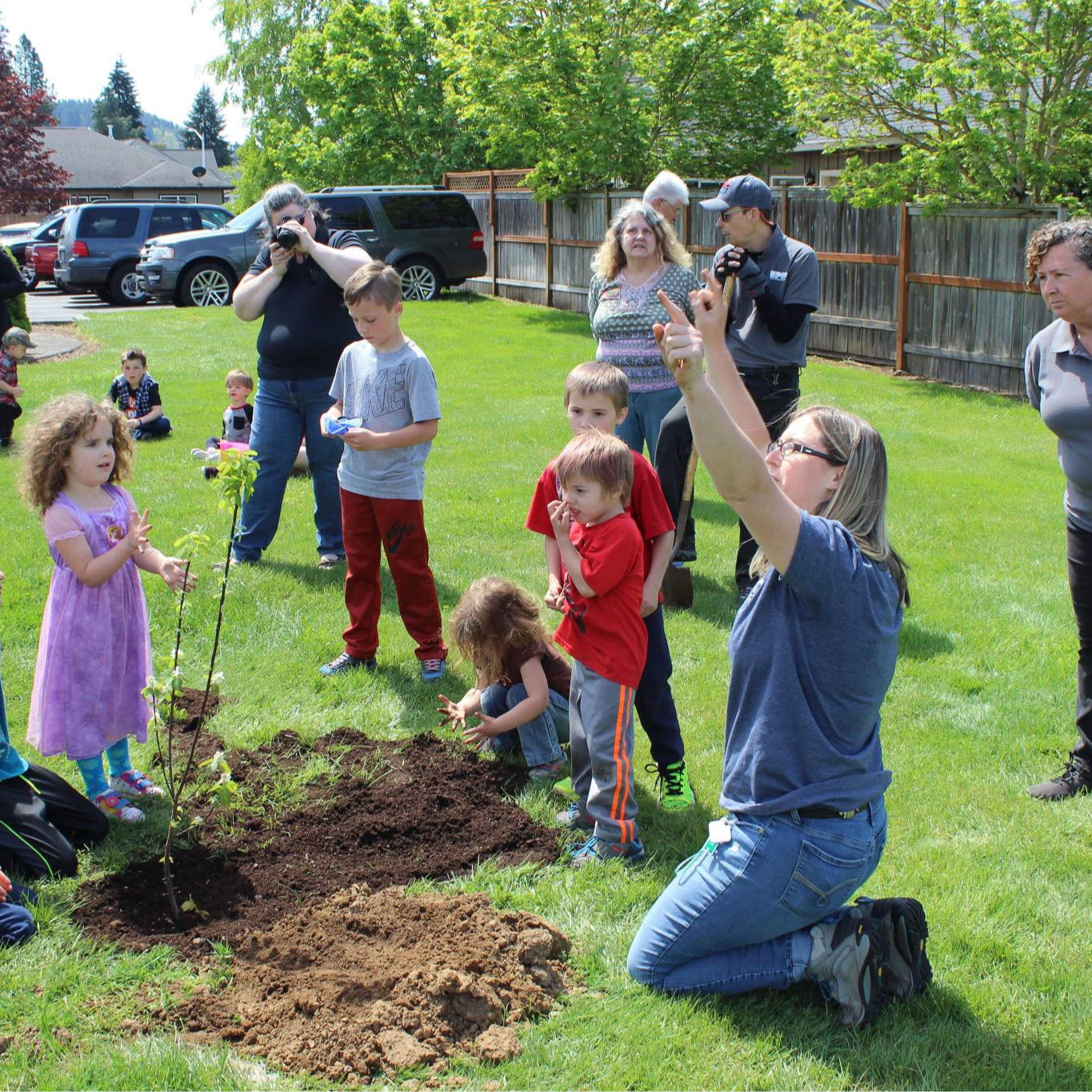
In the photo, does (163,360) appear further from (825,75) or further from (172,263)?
(825,75)

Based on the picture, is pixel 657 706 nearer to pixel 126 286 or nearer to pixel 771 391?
pixel 771 391

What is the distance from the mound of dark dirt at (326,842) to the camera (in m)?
3.61

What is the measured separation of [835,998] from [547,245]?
762 inches

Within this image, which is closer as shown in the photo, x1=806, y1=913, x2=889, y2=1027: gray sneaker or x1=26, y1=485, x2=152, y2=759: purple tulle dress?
x1=806, y1=913, x2=889, y2=1027: gray sneaker

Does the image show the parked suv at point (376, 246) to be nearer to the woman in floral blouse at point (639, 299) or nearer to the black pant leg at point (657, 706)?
the woman in floral blouse at point (639, 299)

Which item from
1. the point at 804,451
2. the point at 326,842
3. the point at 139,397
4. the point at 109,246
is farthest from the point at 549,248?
the point at 804,451

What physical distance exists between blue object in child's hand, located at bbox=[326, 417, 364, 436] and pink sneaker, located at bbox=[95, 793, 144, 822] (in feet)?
6.16

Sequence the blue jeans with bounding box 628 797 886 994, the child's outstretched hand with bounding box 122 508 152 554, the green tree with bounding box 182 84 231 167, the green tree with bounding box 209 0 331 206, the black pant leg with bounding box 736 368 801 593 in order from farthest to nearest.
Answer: the green tree with bounding box 182 84 231 167, the green tree with bounding box 209 0 331 206, the black pant leg with bounding box 736 368 801 593, the child's outstretched hand with bounding box 122 508 152 554, the blue jeans with bounding box 628 797 886 994

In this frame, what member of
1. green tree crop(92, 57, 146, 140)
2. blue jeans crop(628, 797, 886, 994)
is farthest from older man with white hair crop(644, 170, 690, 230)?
green tree crop(92, 57, 146, 140)

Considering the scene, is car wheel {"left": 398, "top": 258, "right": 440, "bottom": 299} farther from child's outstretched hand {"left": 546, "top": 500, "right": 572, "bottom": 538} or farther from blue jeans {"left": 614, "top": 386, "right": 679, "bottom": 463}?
child's outstretched hand {"left": 546, "top": 500, "right": 572, "bottom": 538}

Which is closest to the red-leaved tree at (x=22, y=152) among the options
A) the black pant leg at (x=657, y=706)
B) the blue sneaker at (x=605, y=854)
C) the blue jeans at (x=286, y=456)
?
the blue jeans at (x=286, y=456)

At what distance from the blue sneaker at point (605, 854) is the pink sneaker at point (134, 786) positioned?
1.65 metres

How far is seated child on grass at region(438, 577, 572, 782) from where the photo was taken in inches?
180

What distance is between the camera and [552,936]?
11.0 ft
